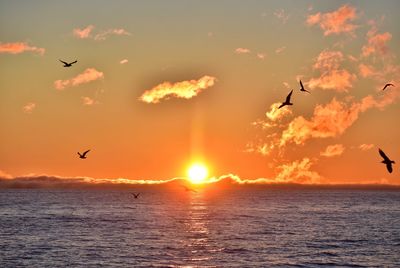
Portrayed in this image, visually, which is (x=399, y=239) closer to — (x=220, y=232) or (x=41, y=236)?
(x=220, y=232)

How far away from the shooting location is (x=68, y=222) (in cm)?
13238

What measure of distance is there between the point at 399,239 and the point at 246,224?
3583 cm

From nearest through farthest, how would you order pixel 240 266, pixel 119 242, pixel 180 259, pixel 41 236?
pixel 240 266, pixel 180 259, pixel 119 242, pixel 41 236

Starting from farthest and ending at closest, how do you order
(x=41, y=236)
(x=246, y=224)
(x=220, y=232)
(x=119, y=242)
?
(x=246, y=224) < (x=220, y=232) < (x=41, y=236) < (x=119, y=242)

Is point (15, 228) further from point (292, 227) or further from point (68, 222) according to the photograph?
point (292, 227)

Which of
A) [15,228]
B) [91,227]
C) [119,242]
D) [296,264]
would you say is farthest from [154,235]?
[296,264]

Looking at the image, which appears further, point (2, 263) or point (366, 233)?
point (366, 233)

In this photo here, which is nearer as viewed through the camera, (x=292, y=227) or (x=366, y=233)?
(x=366, y=233)

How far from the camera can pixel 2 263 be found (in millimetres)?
69062

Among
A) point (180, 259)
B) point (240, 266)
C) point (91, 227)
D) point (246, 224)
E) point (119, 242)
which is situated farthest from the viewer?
point (246, 224)

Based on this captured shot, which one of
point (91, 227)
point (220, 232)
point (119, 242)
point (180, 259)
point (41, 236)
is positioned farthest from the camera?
point (91, 227)

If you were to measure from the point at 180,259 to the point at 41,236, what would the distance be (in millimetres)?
33865

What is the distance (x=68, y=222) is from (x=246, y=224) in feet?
124

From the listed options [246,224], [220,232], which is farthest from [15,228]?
[246,224]
